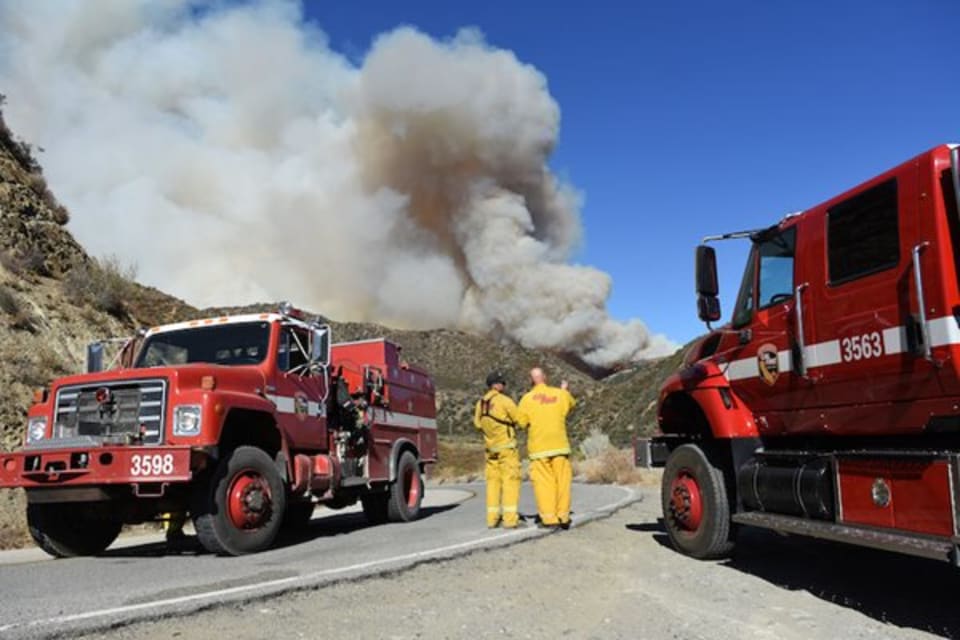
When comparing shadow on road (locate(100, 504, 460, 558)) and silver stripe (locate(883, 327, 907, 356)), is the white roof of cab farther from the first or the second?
silver stripe (locate(883, 327, 907, 356))

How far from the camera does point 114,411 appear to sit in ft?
23.5

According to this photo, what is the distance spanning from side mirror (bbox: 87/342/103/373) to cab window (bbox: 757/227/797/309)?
6.56 metres

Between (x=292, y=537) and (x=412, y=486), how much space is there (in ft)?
7.46

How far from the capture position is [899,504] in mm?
4375

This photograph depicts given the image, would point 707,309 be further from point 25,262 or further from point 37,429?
point 25,262

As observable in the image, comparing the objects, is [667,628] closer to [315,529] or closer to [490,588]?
[490,588]

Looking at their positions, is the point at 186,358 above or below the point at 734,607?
above

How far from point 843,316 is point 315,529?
7.00 metres

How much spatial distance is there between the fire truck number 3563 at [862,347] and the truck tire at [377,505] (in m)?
6.59

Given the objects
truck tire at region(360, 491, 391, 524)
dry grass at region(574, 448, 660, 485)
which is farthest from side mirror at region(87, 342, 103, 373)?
dry grass at region(574, 448, 660, 485)

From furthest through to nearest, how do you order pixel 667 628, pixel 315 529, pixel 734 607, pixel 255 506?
pixel 315 529 → pixel 255 506 → pixel 734 607 → pixel 667 628

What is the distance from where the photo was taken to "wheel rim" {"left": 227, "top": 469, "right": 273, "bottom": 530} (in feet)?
23.1

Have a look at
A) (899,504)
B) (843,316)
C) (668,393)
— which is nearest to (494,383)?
(668,393)

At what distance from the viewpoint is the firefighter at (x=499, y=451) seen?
8281 mm
